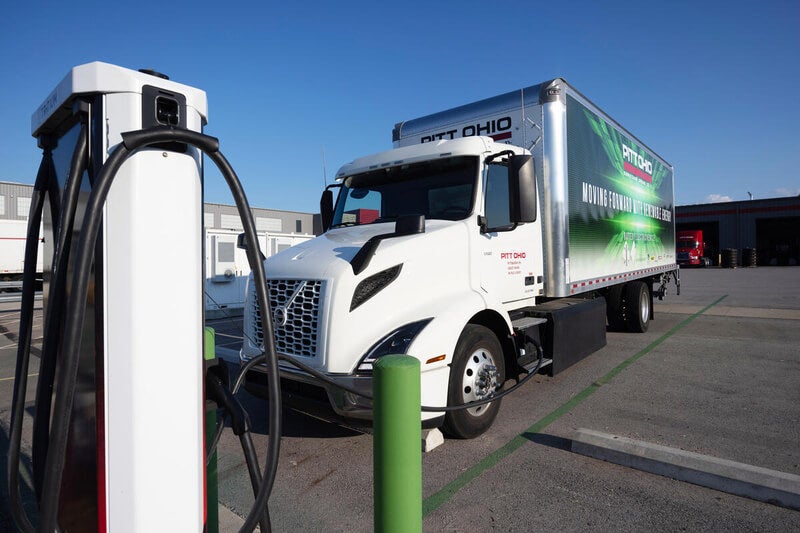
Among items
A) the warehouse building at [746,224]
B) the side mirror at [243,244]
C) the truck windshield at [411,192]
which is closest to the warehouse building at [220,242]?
the side mirror at [243,244]

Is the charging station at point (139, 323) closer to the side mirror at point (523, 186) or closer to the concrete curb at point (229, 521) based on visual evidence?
the concrete curb at point (229, 521)

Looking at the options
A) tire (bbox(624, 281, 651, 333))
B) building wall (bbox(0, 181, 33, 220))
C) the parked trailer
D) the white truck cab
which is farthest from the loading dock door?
building wall (bbox(0, 181, 33, 220))

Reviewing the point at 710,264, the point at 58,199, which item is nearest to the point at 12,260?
the point at 58,199

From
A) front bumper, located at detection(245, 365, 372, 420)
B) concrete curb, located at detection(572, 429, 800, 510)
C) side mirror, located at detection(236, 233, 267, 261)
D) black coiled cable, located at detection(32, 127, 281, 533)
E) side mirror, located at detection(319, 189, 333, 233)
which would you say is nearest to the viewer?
black coiled cable, located at detection(32, 127, 281, 533)

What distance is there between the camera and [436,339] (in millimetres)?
3439

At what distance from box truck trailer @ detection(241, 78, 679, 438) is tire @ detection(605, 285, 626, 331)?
1521 millimetres

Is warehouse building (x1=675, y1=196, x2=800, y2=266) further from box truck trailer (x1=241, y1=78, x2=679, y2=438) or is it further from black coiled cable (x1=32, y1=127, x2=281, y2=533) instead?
black coiled cable (x1=32, y1=127, x2=281, y2=533)

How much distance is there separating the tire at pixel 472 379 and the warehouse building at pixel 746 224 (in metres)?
43.2

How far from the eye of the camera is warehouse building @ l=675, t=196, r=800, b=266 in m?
40.7

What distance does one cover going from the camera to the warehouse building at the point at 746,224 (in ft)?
133

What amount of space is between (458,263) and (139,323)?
3.11 meters

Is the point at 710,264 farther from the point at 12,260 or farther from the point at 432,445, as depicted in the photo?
the point at 12,260

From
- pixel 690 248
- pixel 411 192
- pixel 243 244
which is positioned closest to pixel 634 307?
pixel 411 192

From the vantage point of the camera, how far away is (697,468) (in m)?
3.12
